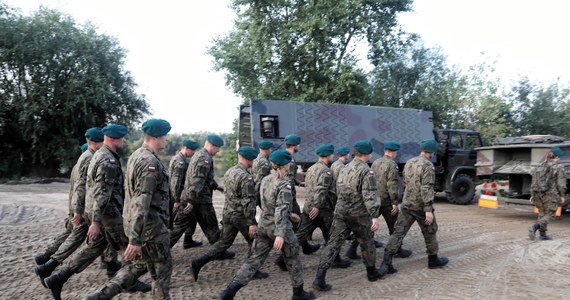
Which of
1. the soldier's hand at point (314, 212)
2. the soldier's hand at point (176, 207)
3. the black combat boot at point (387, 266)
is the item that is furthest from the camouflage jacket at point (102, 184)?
the black combat boot at point (387, 266)

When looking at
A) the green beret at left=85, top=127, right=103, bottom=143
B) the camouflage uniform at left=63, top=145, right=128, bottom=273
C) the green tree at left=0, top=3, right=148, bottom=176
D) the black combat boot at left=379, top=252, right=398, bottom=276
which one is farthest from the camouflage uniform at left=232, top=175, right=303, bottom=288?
the green tree at left=0, top=3, right=148, bottom=176

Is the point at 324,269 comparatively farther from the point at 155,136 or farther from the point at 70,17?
the point at 70,17

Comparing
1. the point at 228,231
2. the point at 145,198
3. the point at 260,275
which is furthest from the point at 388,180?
the point at 145,198

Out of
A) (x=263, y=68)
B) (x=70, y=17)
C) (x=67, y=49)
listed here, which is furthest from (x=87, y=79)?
(x=263, y=68)

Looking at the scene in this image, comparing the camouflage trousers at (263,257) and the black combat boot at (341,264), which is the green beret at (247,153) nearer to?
the camouflage trousers at (263,257)

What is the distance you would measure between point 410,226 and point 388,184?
1.08 metres

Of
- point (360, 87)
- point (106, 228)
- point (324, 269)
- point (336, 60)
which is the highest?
point (336, 60)

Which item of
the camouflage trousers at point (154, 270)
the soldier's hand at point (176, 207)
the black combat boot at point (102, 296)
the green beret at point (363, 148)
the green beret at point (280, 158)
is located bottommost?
the black combat boot at point (102, 296)

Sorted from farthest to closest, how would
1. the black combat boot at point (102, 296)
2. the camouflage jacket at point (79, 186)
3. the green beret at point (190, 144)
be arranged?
the green beret at point (190, 144), the camouflage jacket at point (79, 186), the black combat boot at point (102, 296)

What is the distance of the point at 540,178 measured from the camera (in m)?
7.88

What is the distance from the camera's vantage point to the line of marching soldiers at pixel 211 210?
12.8 ft

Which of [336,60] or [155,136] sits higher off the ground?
[336,60]

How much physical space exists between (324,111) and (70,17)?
13050mm

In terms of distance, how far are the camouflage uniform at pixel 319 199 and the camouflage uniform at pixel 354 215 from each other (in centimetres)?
41
